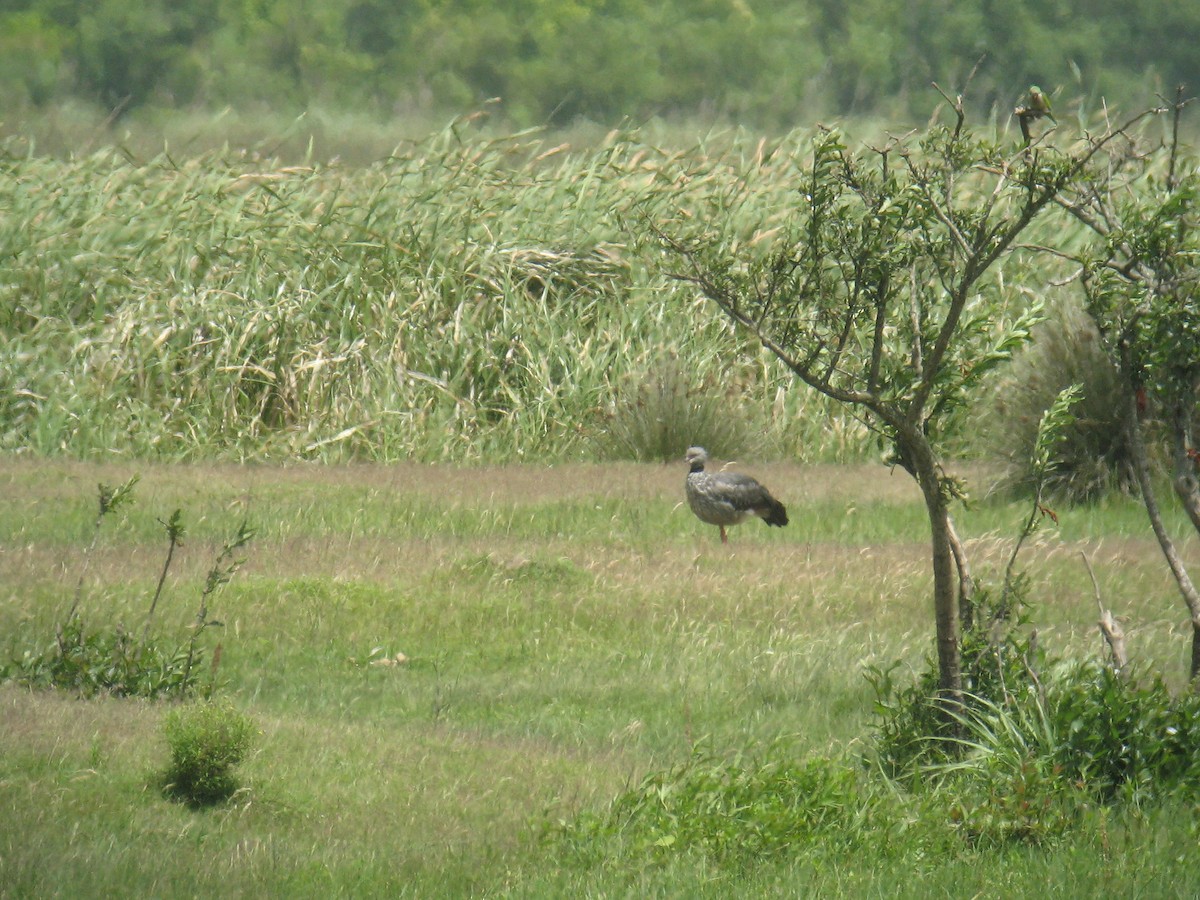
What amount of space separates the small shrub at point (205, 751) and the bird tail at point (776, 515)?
6.45 metres

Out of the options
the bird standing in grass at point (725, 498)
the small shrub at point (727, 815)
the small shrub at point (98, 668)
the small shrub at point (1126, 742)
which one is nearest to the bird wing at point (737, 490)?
the bird standing in grass at point (725, 498)

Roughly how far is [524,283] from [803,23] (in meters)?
32.7

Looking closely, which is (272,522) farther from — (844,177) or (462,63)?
(462,63)

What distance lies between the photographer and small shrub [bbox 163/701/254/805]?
6.13m

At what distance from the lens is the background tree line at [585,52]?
4375 centimetres

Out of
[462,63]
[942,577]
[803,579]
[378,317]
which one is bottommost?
[462,63]

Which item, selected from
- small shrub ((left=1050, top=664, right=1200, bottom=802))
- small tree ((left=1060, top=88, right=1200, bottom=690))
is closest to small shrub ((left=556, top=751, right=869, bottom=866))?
small shrub ((left=1050, top=664, right=1200, bottom=802))

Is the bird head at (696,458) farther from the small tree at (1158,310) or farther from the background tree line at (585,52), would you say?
the background tree line at (585,52)

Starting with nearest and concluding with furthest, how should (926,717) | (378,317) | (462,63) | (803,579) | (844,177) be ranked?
(844,177)
(926,717)
(803,579)
(378,317)
(462,63)

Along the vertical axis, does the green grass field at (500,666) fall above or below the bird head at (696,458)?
above

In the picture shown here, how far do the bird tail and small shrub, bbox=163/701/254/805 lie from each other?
6.45 meters

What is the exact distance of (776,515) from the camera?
1234 centimetres

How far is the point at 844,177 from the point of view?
246 inches

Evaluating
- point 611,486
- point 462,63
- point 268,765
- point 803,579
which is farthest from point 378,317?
point 462,63
